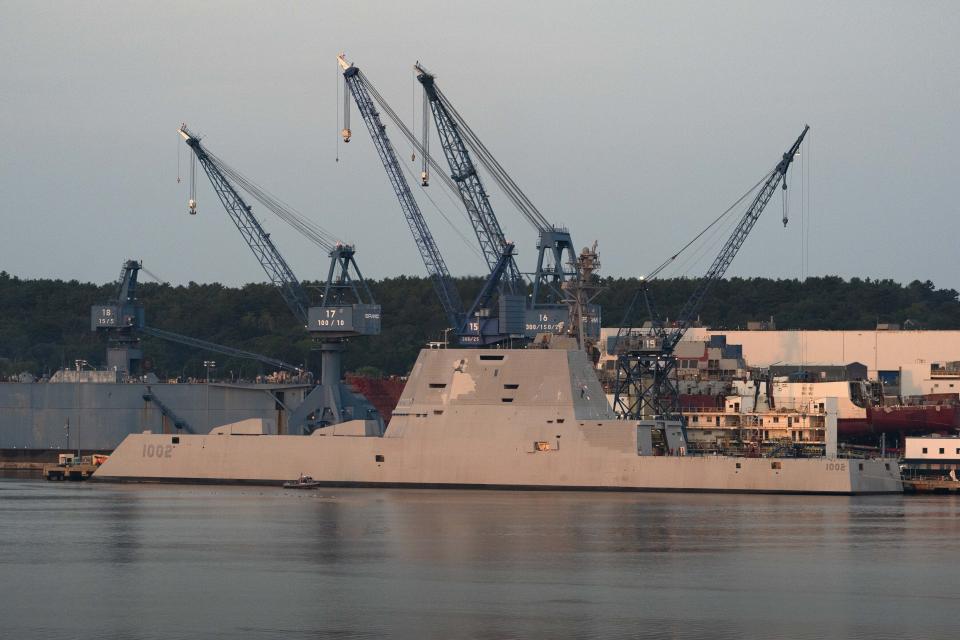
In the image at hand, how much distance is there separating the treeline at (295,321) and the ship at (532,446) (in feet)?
205

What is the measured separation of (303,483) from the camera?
50406 millimetres

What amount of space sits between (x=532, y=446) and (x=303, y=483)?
7.83 m

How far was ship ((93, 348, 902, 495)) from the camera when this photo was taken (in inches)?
1895

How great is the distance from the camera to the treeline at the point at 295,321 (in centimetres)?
11625

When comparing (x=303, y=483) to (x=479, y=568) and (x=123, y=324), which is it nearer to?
(x=479, y=568)

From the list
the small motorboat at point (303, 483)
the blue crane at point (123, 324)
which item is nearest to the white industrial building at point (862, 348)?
the blue crane at point (123, 324)

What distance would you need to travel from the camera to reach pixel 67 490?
54.1 m

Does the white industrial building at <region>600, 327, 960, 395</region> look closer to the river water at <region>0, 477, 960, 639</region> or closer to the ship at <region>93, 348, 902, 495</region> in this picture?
the ship at <region>93, 348, 902, 495</region>

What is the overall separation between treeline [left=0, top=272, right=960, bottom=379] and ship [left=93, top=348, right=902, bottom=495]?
62500 mm

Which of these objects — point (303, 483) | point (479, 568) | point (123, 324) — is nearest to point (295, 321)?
point (123, 324)

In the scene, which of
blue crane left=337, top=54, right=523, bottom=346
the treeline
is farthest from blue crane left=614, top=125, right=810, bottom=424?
the treeline

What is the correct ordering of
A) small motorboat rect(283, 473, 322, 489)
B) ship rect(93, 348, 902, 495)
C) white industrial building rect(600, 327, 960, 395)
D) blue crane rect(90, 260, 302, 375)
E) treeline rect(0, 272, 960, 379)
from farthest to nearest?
treeline rect(0, 272, 960, 379) < white industrial building rect(600, 327, 960, 395) < blue crane rect(90, 260, 302, 375) < small motorboat rect(283, 473, 322, 489) < ship rect(93, 348, 902, 495)

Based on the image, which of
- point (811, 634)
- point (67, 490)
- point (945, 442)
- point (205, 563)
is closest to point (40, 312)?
point (67, 490)

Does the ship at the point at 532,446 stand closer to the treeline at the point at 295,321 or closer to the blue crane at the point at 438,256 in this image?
the blue crane at the point at 438,256
